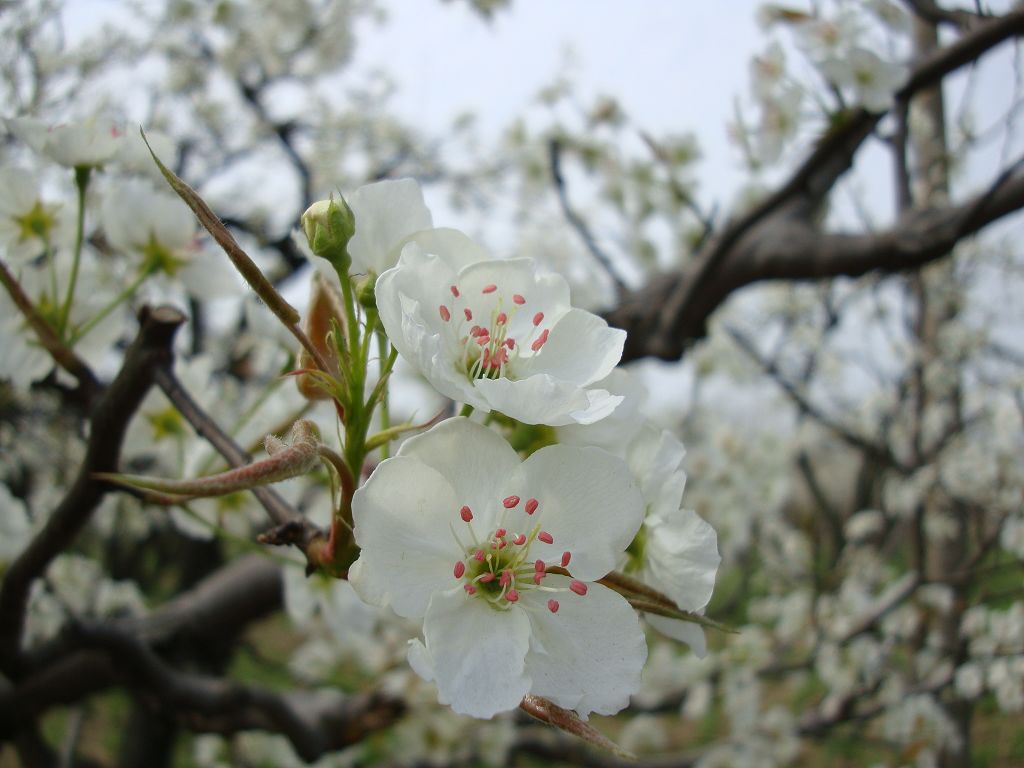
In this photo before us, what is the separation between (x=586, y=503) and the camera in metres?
0.57

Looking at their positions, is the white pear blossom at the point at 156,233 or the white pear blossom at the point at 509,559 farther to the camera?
the white pear blossom at the point at 156,233

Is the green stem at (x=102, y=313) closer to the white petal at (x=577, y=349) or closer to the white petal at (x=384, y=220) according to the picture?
the white petal at (x=384, y=220)

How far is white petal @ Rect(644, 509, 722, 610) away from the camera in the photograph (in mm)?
639

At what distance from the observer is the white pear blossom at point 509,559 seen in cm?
53

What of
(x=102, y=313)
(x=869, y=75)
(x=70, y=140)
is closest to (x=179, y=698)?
(x=102, y=313)

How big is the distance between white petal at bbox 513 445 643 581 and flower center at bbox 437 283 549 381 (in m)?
0.11

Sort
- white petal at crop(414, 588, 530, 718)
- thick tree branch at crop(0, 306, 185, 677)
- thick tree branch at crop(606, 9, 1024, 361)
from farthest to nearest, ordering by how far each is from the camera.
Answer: thick tree branch at crop(606, 9, 1024, 361) → thick tree branch at crop(0, 306, 185, 677) → white petal at crop(414, 588, 530, 718)

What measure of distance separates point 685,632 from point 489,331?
326mm

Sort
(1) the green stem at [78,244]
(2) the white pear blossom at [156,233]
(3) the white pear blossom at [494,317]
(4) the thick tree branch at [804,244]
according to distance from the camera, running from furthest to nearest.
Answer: (4) the thick tree branch at [804,244] → (2) the white pear blossom at [156,233] → (1) the green stem at [78,244] → (3) the white pear blossom at [494,317]

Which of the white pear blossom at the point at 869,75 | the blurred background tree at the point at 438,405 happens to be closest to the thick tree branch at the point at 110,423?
the blurred background tree at the point at 438,405

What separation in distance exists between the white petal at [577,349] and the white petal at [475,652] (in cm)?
20

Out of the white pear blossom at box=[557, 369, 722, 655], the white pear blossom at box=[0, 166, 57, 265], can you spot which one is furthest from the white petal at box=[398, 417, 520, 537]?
the white pear blossom at box=[0, 166, 57, 265]

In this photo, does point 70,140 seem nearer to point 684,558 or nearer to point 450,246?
point 450,246

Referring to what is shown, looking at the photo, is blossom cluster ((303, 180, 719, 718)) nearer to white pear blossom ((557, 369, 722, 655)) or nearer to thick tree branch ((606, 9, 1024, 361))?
white pear blossom ((557, 369, 722, 655))
